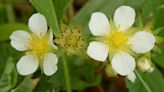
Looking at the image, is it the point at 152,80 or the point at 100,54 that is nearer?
the point at 100,54

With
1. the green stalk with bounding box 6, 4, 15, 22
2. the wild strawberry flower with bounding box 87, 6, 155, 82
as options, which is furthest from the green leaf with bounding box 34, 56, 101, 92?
the green stalk with bounding box 6, 4, 15, 22

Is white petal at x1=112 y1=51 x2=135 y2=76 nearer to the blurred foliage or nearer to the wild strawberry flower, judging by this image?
the wild strawberry flower

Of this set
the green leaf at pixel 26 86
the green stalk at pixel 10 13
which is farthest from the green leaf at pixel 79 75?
the green stalk at pixel 10 13

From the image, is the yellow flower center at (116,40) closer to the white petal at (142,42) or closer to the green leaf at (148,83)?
the white petal at (142,42)

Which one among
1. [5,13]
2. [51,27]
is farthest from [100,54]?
[5,13]

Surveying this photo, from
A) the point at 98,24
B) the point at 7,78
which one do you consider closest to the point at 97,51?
the point at 98,24

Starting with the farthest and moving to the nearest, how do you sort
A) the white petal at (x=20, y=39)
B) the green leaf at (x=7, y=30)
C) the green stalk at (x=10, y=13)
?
the green stalk at (x=10, y=13) → the green leaf at (x=7, y=30) → the white petal at (x=20, y=39)

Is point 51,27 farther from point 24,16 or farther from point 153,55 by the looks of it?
point 24,16
